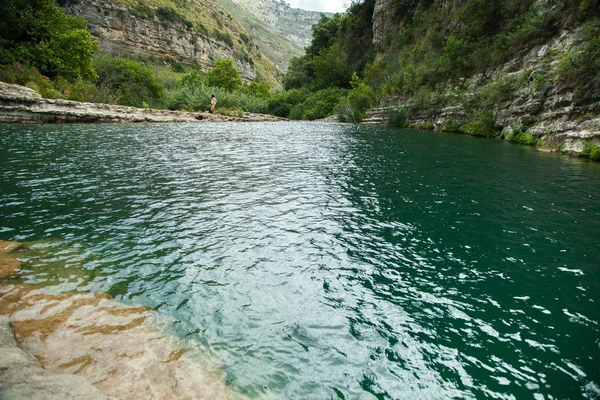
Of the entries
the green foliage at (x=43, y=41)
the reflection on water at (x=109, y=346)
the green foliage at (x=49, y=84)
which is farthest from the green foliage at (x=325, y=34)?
the reflection on water at (x=109, y=346)

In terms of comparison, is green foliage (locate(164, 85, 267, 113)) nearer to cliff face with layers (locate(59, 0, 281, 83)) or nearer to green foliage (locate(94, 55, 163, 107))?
green foliage (locate(94, 55, 163, 107))

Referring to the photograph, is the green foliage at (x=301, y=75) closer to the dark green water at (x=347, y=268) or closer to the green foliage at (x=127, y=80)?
the green foliage at (x=127, y=80)

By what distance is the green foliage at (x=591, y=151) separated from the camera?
14.8 meters

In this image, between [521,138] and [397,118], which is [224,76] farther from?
[521,138]

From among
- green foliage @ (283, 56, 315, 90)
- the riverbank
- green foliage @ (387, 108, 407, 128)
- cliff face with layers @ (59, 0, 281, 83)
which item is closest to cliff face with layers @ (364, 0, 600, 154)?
green foliage @ (387, 108, 407, 128)

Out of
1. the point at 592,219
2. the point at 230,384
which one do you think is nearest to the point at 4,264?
the point at 230,384

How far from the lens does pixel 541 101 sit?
2020 centimetres

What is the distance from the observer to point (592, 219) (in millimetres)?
7465

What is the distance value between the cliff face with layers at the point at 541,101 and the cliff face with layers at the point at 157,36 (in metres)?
80.1

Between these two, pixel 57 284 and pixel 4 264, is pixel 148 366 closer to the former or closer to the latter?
pixel 57 284

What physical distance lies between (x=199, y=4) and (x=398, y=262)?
14696 centimetres

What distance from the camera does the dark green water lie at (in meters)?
3.41

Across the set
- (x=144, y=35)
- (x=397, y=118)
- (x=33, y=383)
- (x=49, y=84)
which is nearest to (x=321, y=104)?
(x=397, y=118)

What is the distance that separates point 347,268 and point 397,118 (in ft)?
111
